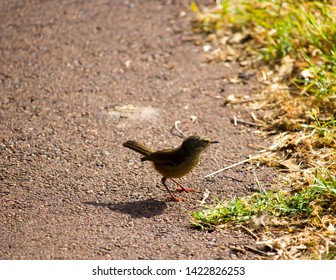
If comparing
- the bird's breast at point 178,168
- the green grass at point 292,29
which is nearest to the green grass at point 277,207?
the bird's breast at point 178,168

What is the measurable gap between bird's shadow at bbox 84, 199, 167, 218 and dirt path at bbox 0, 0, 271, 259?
2 centimetres

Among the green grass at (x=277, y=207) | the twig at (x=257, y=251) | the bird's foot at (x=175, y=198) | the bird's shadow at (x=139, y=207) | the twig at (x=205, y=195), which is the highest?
the twig at (x=257, y=251)

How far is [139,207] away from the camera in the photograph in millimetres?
6023

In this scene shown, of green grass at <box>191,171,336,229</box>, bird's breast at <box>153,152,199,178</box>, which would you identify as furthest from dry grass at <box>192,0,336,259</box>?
bird's breast at <box>153,152,199,178</box>

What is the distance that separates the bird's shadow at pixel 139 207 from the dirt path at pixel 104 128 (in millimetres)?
19

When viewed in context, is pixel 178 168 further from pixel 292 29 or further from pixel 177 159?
pixel 292 29

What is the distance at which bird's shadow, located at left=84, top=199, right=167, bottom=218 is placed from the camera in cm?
591

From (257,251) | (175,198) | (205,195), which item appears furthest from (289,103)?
(257,251)

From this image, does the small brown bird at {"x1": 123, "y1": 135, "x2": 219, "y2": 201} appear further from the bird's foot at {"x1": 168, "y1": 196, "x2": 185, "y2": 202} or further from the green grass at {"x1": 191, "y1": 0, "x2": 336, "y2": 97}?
the green grass at {"x1": 191, "y1": 0, "x2": 336, "y2": 97}

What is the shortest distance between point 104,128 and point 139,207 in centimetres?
172

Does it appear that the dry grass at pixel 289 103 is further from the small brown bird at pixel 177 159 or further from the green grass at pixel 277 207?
the small brown bird at pixel 177 159

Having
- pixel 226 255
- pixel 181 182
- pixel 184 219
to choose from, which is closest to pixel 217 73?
pixel 181 182

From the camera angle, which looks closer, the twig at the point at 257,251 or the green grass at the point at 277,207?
the twig at the point at 257,251

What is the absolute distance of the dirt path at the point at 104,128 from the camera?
217 inches
